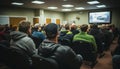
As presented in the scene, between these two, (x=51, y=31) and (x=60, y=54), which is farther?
(x=51, y=31)

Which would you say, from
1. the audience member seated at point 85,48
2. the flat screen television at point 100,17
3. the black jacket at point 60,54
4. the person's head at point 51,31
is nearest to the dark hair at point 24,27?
the person's head at point 51,31

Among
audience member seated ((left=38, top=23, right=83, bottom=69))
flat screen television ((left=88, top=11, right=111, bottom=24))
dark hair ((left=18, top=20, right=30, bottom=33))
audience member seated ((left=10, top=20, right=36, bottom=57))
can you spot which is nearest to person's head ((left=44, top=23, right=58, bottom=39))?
audience member seated ((left=38, top=23, right=83, bottom=69))

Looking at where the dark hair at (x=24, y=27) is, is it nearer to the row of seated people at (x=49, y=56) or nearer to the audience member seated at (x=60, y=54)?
the row of seated people at (x=49, y=56)

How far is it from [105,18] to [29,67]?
11.2 meters

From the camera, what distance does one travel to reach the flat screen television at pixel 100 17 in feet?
40.1

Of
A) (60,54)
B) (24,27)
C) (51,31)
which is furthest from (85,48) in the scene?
(60,54)

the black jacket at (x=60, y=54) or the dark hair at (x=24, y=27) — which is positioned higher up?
the dark hair at (x=24, y=27)

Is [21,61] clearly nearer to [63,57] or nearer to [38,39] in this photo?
[63,57]

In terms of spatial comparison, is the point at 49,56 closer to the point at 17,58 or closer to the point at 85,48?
the point at 17,58

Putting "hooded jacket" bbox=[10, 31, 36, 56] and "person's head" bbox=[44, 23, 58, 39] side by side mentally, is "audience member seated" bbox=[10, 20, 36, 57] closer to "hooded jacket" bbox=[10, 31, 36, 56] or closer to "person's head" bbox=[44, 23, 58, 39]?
"hooded jacket" bbox=[10, 31, 36, 56]

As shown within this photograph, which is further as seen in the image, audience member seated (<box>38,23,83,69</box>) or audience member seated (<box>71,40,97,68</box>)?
audience member seated (<box>71,40,97,68</box>)

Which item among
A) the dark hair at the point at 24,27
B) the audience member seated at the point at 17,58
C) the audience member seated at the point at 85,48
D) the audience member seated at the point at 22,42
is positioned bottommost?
the audience member seated at the point at 85,48

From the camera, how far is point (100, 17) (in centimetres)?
1272

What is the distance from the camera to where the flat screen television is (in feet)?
40.1
